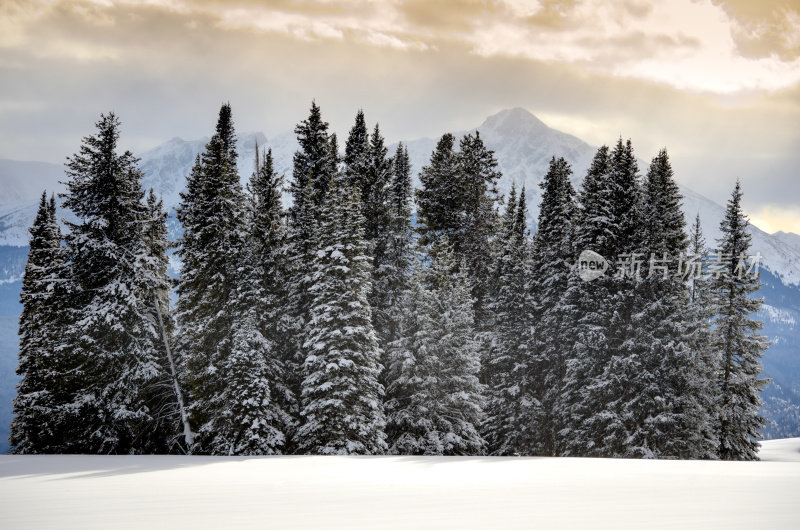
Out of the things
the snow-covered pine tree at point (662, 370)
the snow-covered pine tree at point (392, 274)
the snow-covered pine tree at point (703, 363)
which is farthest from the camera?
the snow-covered pine tree at point (392, 274)

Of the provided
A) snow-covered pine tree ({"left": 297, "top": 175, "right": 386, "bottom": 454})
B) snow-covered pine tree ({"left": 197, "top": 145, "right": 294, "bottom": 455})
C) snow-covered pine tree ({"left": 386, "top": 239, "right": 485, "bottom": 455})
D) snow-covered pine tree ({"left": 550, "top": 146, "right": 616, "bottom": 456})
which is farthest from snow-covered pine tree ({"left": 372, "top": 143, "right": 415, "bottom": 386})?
snow-covered pine tree ({"left": 550, "top": 146, "right": 616, "bottom": 456})

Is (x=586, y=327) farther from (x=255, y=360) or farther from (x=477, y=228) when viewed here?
(x=255, y=360)

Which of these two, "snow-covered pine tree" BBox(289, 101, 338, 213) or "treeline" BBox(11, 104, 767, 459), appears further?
"snow-covered pine tree" BBox(289, 101, 338, 213)

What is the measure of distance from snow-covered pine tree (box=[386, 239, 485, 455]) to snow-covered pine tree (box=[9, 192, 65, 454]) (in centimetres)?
1664

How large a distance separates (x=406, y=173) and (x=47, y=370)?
36.5 m

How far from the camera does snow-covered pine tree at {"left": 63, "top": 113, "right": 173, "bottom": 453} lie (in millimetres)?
25719

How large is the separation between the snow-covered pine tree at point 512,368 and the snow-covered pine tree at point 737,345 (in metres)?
11.2

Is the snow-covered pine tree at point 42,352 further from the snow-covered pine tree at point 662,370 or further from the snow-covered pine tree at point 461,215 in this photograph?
the snow-covered pine tree at point 662,370

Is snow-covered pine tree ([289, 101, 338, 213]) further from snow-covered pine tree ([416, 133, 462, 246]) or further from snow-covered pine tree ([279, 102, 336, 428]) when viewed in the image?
snow-covered pine tree ([416, 133, 462, 246])

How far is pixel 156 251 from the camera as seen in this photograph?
101 ft

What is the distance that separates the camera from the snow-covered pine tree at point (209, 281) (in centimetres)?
2845

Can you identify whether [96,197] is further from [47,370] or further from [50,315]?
[47,370]

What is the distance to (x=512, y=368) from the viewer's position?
120ft

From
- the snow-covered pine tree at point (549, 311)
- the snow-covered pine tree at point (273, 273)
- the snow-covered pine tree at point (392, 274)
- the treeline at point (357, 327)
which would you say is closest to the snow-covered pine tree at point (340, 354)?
the treeline at point (357, 327)
